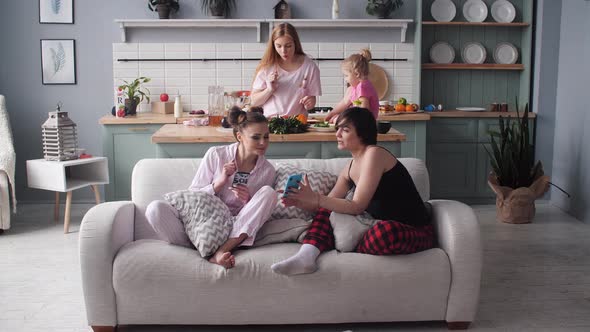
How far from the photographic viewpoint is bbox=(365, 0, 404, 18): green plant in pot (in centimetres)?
578

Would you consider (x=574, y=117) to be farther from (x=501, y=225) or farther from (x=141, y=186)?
(x=141, y=186)

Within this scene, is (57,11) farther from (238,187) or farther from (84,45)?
(238,187)

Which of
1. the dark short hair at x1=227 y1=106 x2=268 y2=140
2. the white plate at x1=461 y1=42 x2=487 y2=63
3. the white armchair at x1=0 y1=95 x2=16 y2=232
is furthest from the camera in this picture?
the white plate at x1=461 y1=42 x2=487 y2=63

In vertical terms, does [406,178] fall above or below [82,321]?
above

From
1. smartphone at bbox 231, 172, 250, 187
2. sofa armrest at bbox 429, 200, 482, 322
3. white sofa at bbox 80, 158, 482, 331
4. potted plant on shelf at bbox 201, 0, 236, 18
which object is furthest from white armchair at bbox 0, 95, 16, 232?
sofa armrest at bbox 429, 200, 482, 322

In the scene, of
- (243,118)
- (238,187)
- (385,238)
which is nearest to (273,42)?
(243,118)

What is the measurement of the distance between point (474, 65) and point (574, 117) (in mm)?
1002

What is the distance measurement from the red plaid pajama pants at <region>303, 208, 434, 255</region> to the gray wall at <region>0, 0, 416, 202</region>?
3405 mm

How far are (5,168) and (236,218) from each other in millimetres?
2586

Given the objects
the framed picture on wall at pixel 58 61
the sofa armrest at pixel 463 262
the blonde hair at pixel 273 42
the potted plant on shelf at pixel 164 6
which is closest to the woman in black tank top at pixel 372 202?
the sofa armrest at pixel 463 262

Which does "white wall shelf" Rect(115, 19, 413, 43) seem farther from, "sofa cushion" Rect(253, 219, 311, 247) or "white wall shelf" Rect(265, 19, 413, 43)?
"sofa cushion" Rect(253, 219, 311, 247)

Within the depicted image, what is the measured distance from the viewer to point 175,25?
5.84m

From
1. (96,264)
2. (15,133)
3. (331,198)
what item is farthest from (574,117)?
(15,133)

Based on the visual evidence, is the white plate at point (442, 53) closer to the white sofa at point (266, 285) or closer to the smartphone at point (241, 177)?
the white sofa at point (266, 285)
